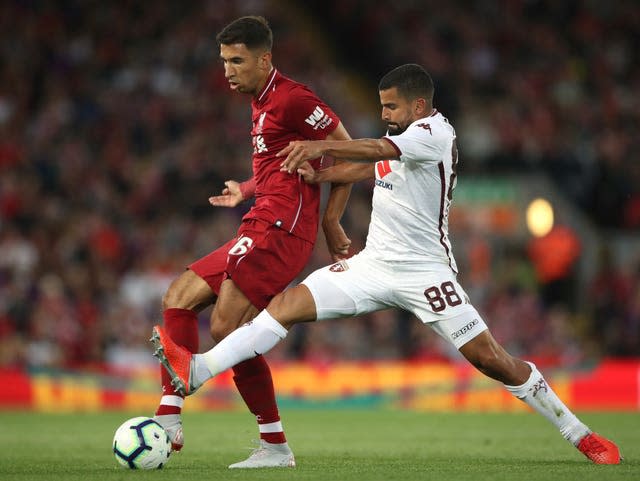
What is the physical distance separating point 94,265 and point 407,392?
4692 millimetres

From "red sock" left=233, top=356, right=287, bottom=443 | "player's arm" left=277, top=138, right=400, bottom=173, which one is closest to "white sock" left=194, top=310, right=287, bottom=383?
"red sock" left=233, top=356, right=287, bottom=443

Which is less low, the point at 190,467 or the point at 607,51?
the point at 607,51

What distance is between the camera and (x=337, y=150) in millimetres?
6605

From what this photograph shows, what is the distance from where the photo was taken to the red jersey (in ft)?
23.7

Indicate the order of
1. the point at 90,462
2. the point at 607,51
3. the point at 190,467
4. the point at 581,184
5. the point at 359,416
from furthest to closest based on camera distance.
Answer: the point at 607,51, the point at 581,184, the point at 359,416, the point at 90,462, the point at 190,467

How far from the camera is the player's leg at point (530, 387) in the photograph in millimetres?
7039


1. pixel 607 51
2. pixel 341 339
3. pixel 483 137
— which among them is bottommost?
pixel 341 339

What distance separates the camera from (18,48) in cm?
1917

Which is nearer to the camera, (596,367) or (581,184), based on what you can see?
(596,367)

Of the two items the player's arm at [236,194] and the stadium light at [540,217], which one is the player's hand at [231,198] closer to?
the player's arm at [236,194]

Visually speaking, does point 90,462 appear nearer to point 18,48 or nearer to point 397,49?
point 18,48

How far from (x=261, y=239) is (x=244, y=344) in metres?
0.72

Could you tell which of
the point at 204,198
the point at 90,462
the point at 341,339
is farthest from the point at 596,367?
the point at 90,462

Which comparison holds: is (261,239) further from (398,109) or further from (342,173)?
(398,109)
